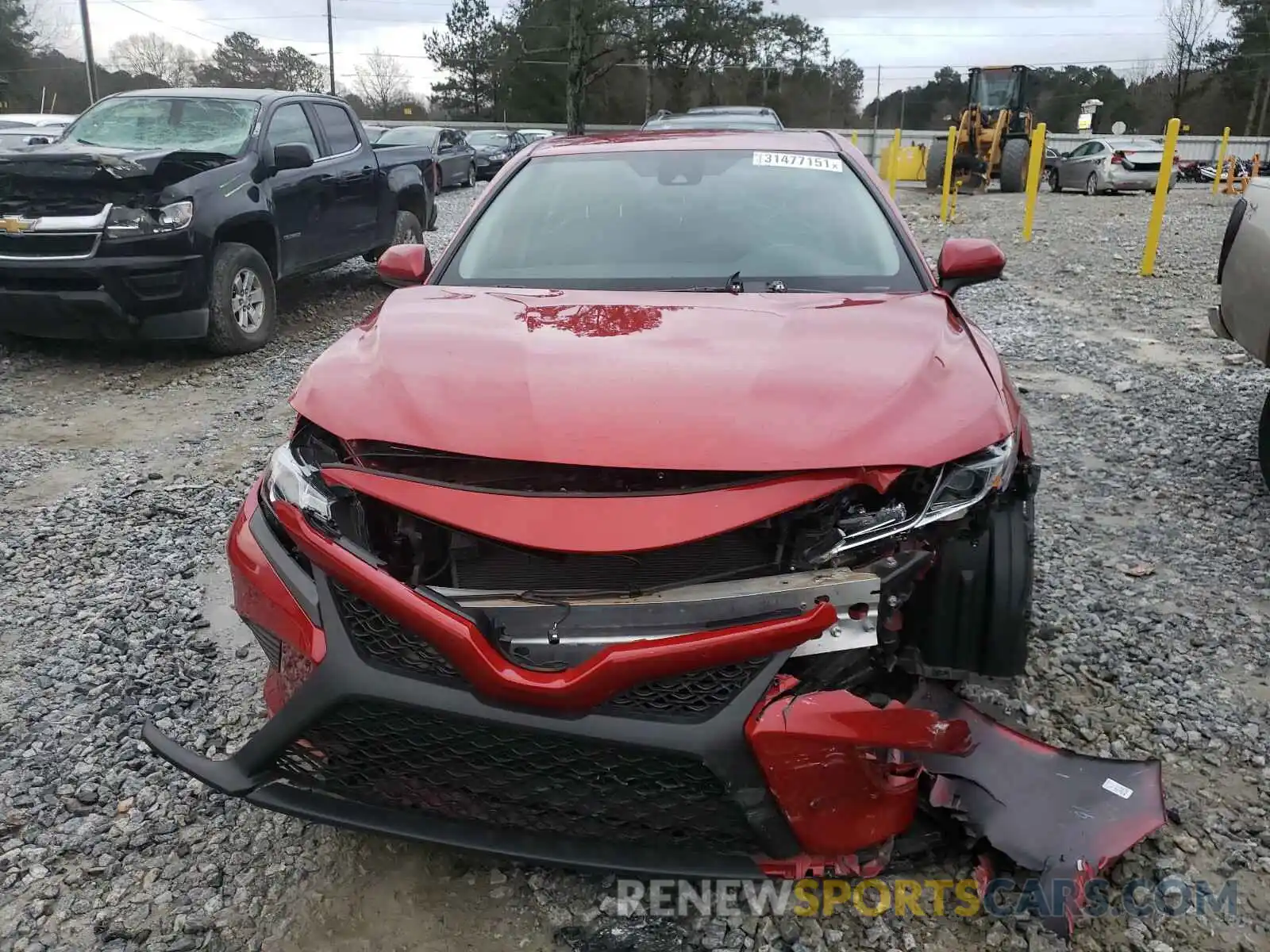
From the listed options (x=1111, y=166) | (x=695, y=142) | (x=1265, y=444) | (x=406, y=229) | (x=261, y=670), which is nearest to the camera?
(x=261, y=670)

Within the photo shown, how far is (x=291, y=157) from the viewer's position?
697 centimetres

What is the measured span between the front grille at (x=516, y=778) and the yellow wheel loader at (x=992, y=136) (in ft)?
68.2

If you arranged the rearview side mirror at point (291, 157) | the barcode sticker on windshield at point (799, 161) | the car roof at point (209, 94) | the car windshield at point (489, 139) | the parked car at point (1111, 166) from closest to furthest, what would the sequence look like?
1. the barcode sticker on windshield at point (799, 161)
2. the rearview side mirror at point (291, 157)
3. the car roof at point (209, 94)
4. the parked car at point (1111, 166)
5. the car windshield at point (489, 139)

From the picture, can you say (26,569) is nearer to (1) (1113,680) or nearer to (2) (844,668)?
(2) (844,668)

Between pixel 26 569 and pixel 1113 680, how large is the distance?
13.0ft

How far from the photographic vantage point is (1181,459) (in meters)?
4.84

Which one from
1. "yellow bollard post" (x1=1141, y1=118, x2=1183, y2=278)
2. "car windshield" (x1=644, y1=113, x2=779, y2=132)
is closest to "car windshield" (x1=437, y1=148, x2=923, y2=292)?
"car windshield" (x1=644, y1=113, x2=779, y2=132)

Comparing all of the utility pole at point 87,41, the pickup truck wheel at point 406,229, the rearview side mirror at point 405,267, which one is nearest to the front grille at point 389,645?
the rearview side mirror at point 405,267

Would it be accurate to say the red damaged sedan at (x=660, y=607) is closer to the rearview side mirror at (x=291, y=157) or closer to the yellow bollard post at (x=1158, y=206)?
the rearview side mirror at (x=291, y=157)

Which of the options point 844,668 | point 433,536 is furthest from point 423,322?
point 844,668

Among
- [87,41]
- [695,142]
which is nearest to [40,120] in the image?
[695,142]

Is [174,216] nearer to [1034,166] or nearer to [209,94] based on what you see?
[209,94]

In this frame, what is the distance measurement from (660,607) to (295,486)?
0.87 m

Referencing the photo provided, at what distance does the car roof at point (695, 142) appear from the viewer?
3.59 m
